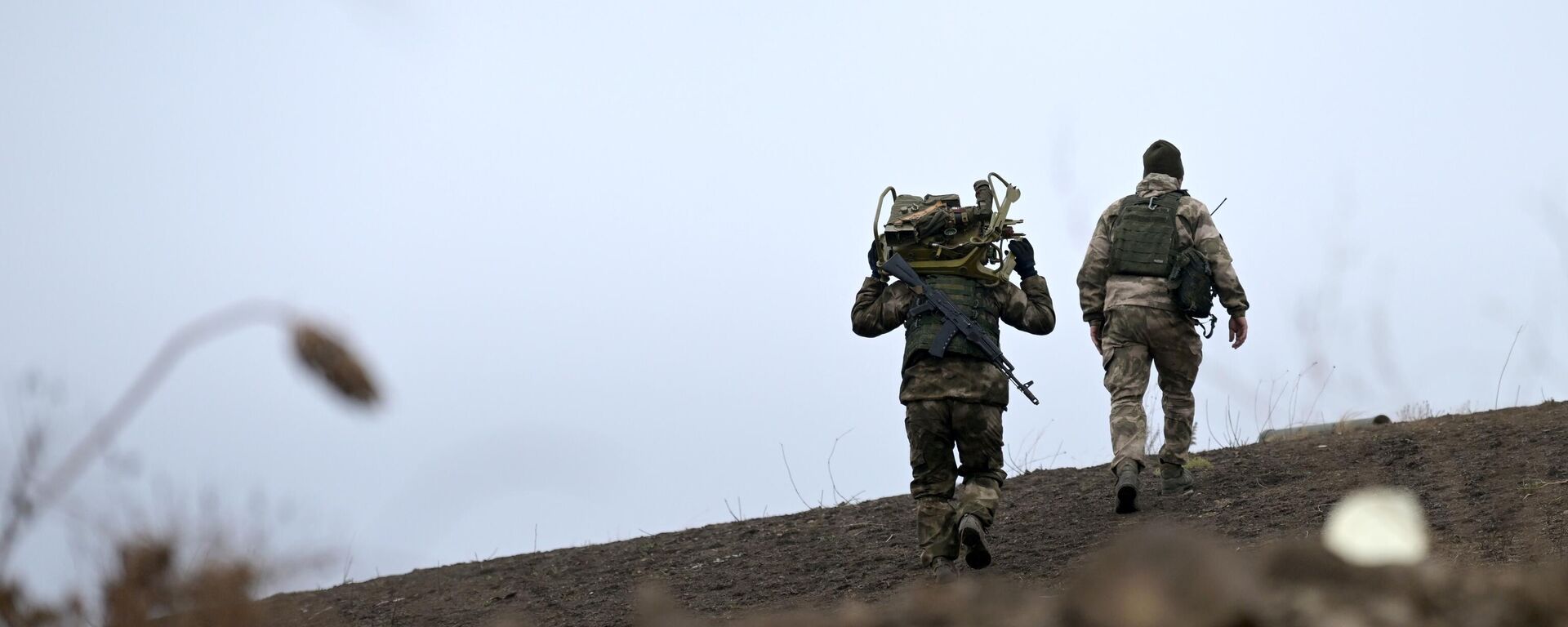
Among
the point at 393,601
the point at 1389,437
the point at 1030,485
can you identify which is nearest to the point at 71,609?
the point at 393,601

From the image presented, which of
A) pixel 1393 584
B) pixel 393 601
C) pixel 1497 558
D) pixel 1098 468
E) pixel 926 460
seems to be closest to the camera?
pixel 1393 584

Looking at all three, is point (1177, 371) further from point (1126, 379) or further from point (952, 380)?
point (952, 380)

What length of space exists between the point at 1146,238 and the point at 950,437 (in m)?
1.76

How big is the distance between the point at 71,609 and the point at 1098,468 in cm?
750

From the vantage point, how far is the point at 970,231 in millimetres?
7152

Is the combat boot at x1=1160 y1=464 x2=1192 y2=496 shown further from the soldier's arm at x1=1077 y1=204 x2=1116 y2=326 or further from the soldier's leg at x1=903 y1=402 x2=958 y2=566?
the soldier's leg at x1=903 y1=402 x2=958 y2=566

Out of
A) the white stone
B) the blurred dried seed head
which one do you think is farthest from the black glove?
the blurred dried seed head

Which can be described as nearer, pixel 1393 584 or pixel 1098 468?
pixel 1393 584

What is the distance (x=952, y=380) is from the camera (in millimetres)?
6840

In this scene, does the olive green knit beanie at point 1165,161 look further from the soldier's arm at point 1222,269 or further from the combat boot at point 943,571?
the combat boot at point 943,571

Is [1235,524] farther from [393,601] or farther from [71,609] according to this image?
[71,609]

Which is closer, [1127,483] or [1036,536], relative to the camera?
[1127,483]

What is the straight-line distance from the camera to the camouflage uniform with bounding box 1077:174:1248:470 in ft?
25.9

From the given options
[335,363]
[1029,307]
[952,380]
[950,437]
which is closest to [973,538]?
[950,437]
